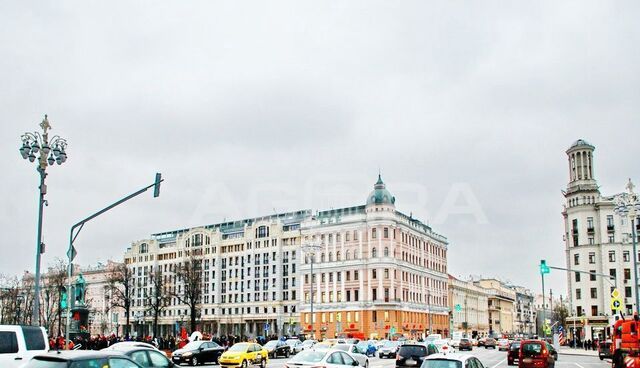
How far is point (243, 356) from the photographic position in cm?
3469

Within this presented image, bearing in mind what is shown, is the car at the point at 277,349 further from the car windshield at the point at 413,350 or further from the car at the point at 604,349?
the car windshield at the point at 413,350

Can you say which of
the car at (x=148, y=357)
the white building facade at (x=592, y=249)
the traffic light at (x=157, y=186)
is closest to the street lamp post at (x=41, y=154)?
the traffic light at (x=157, y=186)

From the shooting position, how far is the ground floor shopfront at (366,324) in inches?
3949

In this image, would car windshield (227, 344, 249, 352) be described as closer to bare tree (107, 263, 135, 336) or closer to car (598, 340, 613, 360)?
car (598, 340, 613, 360)

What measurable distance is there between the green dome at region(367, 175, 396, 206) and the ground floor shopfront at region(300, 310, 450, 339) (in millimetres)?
16810

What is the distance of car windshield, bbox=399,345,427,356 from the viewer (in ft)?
97.2

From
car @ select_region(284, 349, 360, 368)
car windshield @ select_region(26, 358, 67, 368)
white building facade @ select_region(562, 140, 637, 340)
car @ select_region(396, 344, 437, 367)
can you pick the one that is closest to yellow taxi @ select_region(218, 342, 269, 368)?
car @ select_region(396, 344, 437, 367)

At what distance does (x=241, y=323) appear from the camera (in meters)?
120

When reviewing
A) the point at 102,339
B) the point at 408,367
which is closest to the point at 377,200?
the point at 102,339

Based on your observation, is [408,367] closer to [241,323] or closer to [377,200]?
[377,200]

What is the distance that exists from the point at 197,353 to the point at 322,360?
16.9m

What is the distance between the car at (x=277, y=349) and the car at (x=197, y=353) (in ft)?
46.4

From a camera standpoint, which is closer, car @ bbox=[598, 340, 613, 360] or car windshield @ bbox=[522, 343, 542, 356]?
car windshield @ bbox=[522, 343, 542, 356]

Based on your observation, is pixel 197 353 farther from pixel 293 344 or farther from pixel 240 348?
pixel 293 344
